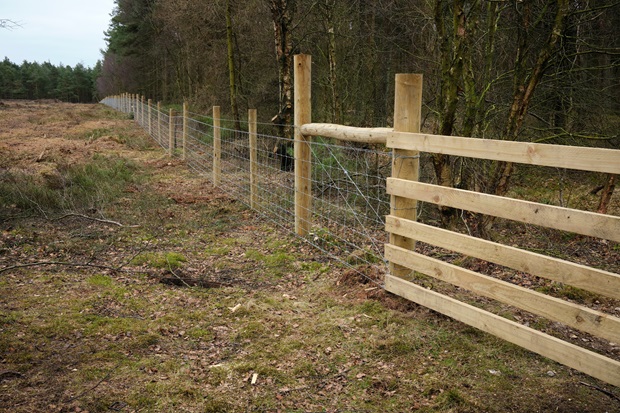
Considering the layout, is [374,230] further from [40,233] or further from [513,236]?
[40,233]

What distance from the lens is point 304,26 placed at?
1597cm

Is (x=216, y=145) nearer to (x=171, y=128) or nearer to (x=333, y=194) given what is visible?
(x=333, y=194)

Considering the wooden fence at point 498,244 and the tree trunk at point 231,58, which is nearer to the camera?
the wooden fence at point 498,244

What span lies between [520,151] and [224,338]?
8.99 ft

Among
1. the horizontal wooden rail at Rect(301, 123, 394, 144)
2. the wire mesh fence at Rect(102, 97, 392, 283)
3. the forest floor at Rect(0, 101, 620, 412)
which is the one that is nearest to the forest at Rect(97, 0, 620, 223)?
the wire mesh fence at Rect(102, 97, 392, 283)

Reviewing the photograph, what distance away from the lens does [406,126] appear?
4.51 metres

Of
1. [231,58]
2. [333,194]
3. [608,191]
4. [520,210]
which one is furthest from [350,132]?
[231,58]

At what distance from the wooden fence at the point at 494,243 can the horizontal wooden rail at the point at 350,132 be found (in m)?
0.02

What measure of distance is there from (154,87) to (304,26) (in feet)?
101

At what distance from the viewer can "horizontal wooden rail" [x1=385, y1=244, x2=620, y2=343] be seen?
3.03m

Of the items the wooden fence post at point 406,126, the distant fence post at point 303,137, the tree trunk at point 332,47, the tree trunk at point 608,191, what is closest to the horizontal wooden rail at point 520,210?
the wooden fence post at point 406,126

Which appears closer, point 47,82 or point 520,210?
point 520,210

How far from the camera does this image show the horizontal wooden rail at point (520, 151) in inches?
116

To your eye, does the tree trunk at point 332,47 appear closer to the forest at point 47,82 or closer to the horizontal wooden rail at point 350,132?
the horizontal wooden rail at point 350,132
